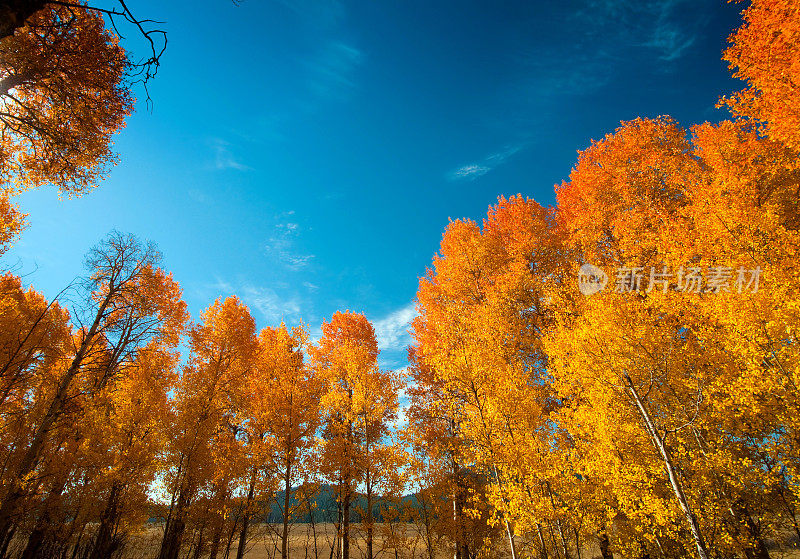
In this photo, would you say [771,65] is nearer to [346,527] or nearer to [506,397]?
[506,397]

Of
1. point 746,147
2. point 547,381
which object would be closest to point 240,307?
point 547,381

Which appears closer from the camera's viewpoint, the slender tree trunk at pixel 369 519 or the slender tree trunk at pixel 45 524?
the slender tree trunk at pixel 45 524

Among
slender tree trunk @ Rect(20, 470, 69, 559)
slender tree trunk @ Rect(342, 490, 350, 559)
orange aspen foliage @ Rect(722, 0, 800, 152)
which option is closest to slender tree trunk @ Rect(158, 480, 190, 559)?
slender tree trunk @ Rect(20, 470, 69, 559)

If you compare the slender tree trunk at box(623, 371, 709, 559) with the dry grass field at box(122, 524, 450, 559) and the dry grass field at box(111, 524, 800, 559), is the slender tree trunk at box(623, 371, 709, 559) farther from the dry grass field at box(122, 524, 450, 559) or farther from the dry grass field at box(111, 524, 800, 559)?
the dry grass field at box(122, 524, 450, 559)

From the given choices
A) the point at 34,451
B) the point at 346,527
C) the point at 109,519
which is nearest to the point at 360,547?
the point at 346,527

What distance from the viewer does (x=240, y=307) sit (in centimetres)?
1473

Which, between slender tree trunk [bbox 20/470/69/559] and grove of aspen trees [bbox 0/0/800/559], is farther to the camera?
slender tree trunk [bbox 20/470/69/559]

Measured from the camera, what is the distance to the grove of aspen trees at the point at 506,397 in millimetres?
7980

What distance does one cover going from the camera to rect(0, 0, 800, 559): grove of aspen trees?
798 cm
